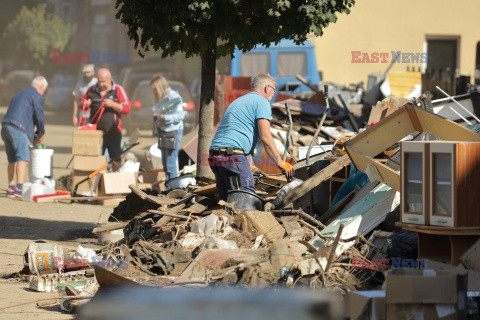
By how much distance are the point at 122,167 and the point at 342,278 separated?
767cm

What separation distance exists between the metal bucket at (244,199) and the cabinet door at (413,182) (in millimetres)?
2175

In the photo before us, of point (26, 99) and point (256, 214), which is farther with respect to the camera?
point (26, 99)

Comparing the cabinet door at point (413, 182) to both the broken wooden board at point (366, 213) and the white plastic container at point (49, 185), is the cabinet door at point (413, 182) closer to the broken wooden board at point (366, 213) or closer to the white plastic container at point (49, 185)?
the broken wooden board at point (366, 213)

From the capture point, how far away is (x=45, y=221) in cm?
1030

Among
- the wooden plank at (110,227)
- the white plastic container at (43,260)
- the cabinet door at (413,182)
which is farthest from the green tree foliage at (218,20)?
the cabinet door at (413,182)

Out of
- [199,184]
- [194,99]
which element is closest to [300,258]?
[199,184]

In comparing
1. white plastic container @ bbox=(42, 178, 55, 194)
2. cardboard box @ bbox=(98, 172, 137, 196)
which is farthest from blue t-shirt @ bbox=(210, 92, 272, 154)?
white plastic container @ bbox=(42, 178, 55, 194)

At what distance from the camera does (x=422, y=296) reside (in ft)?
14.5

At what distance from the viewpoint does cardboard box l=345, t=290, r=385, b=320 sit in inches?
178

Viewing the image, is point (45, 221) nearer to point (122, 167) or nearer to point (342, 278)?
point (122, 167)

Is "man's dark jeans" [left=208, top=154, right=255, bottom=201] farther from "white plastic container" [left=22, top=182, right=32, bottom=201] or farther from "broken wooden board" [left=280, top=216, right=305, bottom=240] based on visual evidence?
"white plastic container" [left=22, top=182, right=32, bottom=201]

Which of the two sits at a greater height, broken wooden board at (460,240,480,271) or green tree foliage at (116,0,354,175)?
green tree foliage at (116,0,354,175)

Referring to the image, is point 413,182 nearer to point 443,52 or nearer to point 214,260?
point 214,260

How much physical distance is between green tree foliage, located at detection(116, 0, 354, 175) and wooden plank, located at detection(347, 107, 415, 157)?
235 cm
